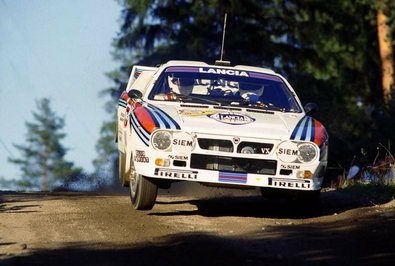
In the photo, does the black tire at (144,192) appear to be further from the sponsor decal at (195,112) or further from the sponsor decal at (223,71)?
the sponsor decal at (223,71)

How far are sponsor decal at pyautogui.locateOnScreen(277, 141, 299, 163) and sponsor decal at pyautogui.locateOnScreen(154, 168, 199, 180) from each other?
909 millimetres

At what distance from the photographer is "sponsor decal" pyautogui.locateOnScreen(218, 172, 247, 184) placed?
9945 mm

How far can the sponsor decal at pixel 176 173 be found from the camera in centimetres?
991

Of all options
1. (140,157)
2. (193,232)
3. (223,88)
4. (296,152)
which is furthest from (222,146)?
(223,88)

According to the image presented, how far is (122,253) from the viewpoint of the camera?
26.3 ft

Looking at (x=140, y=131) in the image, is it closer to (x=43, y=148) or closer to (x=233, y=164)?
(x=233, y=164)

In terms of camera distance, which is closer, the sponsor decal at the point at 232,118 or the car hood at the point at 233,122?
the car hood at the point at 233,122

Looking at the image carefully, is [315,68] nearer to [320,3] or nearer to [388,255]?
[320,3]

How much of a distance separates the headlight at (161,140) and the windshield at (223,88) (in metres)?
1.11

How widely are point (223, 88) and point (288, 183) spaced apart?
1888 mm

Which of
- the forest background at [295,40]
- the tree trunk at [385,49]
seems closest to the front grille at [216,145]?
the forest background at [295,40]

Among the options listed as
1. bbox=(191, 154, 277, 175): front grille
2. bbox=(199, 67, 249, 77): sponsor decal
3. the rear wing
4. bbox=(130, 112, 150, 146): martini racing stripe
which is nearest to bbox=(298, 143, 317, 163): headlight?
bbox=(191, 154, 277, 175): front grille

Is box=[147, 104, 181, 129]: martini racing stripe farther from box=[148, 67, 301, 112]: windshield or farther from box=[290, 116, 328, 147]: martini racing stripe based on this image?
box=[290, 116, 328, 147]: martini racing stripe

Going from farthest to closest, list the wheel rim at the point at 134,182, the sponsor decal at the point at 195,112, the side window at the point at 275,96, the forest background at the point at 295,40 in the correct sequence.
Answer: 1. the forest background at the point at 295,40
2. the side window at the point at 275,96
3. the wheel rim at the point at 134,182
4. the sponsor decal at the point at 195,112
